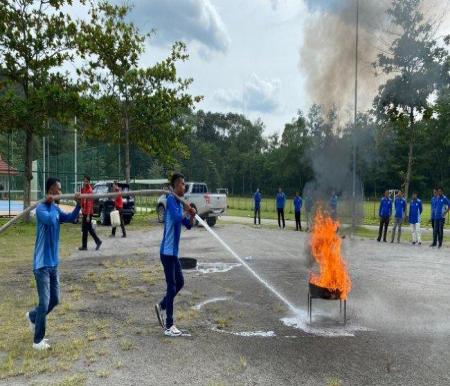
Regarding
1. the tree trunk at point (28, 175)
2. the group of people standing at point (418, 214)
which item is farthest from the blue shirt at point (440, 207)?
the tree trunk at point (28, 175)

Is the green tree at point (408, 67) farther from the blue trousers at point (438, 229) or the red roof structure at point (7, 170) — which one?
the red roof structure at point (7, 170)

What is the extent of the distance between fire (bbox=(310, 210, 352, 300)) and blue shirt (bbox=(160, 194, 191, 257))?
84.8 inches

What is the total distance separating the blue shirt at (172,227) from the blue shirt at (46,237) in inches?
52.7

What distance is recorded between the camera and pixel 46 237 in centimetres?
568

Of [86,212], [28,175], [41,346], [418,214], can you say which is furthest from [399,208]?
[28,175]

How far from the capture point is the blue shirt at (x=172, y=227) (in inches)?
245

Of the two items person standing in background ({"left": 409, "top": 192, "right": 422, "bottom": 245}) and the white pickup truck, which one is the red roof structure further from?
person standing in background ({"left": 409, "top": 192, "right": 422, "bottom": 245})

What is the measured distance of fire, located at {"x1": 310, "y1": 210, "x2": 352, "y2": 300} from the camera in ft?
23.0

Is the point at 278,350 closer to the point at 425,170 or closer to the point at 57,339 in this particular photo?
the point at 57,339

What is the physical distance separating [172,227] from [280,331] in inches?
80.8

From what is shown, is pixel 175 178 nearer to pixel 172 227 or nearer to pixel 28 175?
pixel 172 227

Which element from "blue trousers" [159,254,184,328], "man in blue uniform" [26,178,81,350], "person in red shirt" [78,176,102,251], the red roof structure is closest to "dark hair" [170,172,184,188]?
"blue trousers" [159,254,184,328]

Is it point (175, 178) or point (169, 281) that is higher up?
point (175, 178)

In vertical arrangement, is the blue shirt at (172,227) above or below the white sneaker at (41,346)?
above
